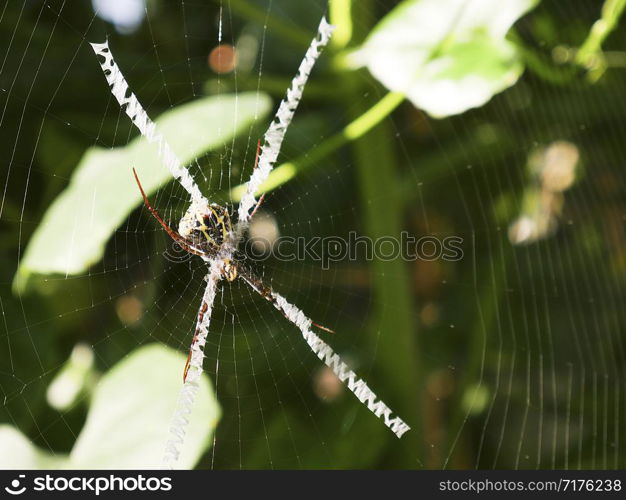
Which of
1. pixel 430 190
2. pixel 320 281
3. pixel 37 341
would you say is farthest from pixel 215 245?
pixel 430 190

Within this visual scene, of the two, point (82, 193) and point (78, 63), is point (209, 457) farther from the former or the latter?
point (78, 63)

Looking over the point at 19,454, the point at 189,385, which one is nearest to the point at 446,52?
the point at 189,385

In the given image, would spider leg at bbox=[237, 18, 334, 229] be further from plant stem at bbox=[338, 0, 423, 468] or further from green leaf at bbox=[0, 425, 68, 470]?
green leaf at bbox=[0, 425, 68, 470]

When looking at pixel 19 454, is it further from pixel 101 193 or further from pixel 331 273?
pixel 331 273

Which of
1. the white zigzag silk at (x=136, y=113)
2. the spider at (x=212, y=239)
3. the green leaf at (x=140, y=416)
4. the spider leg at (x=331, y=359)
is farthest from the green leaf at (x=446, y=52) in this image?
the green leaf at (x=140, y=416)

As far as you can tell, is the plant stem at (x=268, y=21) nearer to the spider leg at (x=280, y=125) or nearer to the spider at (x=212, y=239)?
the spider leg at (x=280, y=125)

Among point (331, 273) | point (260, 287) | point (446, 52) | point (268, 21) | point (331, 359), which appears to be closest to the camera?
point (446, 52)

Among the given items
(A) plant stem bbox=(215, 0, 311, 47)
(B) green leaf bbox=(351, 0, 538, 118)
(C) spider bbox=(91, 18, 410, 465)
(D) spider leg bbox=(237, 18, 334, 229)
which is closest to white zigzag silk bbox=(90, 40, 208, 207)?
(C) spider bbox=(91, 18, 410, 465)
